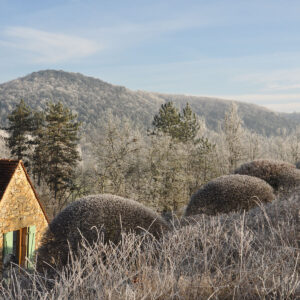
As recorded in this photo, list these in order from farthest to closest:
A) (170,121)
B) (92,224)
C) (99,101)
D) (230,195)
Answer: (99,101) < (170,121) < (230,195) < (92,224)

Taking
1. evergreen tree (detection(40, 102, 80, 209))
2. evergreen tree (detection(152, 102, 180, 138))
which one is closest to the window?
evergreen tree (detection(40, 102, 80, 209))

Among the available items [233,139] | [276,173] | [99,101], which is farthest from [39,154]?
[99,101]

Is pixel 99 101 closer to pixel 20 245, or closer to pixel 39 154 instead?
pixel 39 154

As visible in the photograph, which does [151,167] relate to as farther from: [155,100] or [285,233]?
[155,100]

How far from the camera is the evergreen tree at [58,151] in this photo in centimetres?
2970

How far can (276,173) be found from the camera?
13203mm

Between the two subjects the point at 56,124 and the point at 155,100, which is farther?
the point at 155,100

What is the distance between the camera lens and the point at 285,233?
18.0 feet

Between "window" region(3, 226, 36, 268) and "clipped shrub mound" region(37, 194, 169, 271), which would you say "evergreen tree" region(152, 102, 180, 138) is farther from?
"clipped shrub mound" region(37, 194, 169, 271)

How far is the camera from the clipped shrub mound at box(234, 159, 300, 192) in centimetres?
1252

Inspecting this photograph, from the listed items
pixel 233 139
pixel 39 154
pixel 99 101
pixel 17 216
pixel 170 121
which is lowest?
pixel 17 216

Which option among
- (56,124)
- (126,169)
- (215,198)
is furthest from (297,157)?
(215,198)

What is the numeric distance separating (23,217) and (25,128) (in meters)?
21.5

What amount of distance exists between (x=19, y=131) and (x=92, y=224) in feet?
85.9
